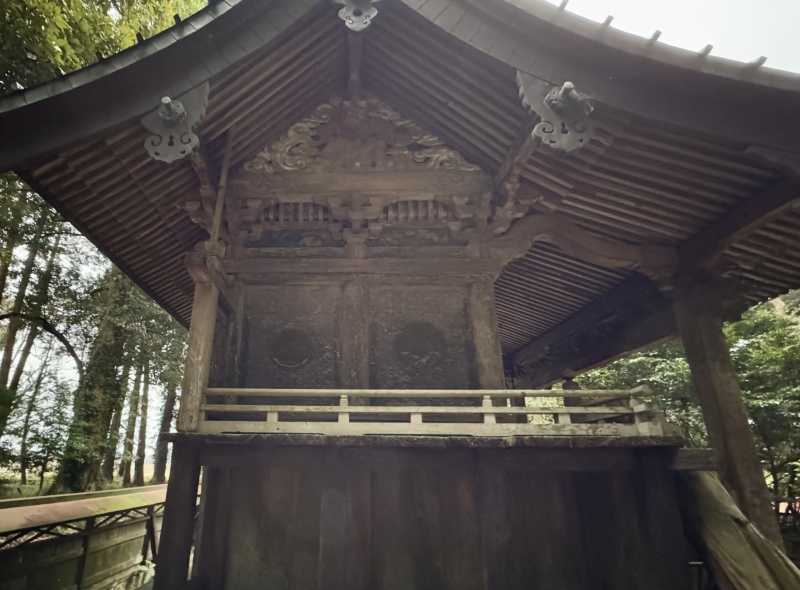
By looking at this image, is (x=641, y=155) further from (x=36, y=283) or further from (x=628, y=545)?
(x=36, y=283)

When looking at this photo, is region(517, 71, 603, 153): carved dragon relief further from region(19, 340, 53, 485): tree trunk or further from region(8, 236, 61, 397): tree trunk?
region(8, 236, 61, 397): tree trunk

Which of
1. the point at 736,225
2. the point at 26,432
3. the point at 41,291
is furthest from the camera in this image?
the point at 41,291

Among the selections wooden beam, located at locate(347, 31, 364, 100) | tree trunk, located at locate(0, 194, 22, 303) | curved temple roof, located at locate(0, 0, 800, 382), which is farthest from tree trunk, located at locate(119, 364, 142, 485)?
wooden beam, located at locate(347, 31, 364, 100)

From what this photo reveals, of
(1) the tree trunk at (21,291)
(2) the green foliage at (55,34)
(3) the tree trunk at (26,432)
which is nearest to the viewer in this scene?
(2) the green foliage at (55,34)

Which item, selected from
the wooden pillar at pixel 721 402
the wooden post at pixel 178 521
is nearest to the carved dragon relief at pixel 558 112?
the wooden pillar at pixel 721 402

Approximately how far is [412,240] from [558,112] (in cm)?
302

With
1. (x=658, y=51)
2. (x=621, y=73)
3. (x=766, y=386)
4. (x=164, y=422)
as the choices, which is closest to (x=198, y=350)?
(x=621, y=73)

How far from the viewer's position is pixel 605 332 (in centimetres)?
902

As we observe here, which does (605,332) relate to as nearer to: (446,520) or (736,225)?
(736,225)

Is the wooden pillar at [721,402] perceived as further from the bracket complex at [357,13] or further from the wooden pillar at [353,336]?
the bracket complex at [357,13]

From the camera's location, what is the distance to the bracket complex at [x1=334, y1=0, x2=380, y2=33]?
14.7 feet

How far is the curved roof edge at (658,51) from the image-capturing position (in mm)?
3857

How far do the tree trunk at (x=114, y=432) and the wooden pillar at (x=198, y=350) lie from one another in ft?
44.4

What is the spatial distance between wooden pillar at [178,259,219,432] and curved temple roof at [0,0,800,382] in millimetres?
1278
